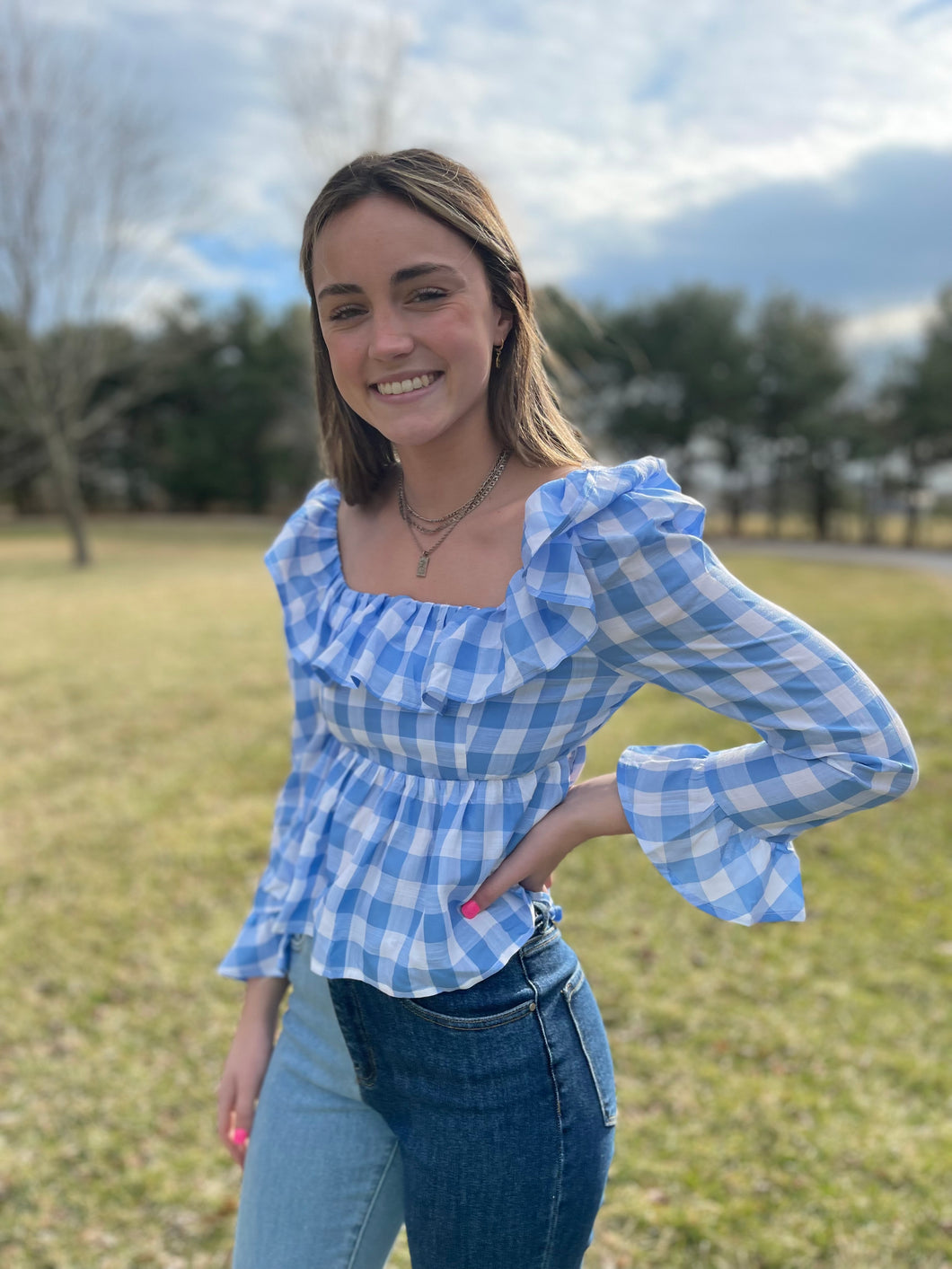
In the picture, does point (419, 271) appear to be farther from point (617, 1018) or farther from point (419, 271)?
point (617, 1018)

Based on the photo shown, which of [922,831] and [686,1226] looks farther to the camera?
[922,831]

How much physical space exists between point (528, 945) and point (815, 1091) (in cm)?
212

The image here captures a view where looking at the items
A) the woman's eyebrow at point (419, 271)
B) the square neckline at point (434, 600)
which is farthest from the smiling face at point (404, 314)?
the square neckline at point (434, 600)

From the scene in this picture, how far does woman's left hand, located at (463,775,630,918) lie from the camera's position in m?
1.16

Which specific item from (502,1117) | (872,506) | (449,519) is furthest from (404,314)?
(872,506)

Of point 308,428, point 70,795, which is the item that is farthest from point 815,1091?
point 308,428

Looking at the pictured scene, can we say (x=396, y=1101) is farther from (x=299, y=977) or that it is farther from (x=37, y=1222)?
(x=37, y=1222)

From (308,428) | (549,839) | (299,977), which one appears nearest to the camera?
(549,839)

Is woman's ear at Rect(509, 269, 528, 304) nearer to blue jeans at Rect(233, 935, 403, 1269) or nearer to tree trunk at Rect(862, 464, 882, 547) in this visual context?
blue jeans at Rect(233, 935, 403, 1269)

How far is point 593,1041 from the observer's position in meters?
1.19

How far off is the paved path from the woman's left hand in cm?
1529

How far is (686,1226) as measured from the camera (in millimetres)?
2314

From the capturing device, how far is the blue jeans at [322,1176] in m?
Answer: 1.25

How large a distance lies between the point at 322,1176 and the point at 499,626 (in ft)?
2.65
